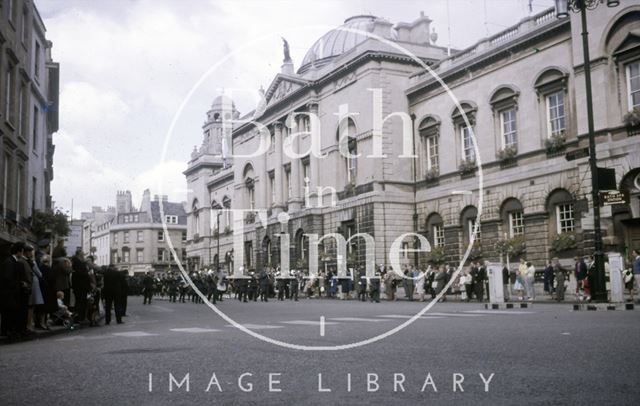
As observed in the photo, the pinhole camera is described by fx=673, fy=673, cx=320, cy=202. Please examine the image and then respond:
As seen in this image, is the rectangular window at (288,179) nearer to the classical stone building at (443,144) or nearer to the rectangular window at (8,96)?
the classical stone building at (443,144)

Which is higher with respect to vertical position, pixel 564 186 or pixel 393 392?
pixel 564 186

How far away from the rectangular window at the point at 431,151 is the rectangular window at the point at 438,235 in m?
3.47

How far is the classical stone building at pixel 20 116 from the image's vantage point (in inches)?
898

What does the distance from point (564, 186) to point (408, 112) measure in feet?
44.9

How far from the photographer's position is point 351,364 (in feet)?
23.9

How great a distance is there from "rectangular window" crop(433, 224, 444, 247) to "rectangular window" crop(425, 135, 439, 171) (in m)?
3.47

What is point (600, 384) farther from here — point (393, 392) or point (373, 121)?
point (373, 121)

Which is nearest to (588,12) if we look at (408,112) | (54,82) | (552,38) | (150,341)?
(552,38)

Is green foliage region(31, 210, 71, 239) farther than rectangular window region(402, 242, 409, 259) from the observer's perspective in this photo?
No

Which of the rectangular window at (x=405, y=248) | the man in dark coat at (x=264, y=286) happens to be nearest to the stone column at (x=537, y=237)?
the rectangular window at (x=405, y=248)

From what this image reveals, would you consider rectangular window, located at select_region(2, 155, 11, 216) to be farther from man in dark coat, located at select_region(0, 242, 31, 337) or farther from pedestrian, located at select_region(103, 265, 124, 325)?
man in dark coat, located at select_region(0, 242, 31, 337)

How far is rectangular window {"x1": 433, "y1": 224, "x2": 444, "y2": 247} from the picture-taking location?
38.7 metres

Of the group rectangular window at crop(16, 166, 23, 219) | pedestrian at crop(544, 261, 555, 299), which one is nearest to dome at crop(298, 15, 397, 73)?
pedestrian at crop(544, 261, 555, 299)

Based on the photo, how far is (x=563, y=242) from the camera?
96.3ft
